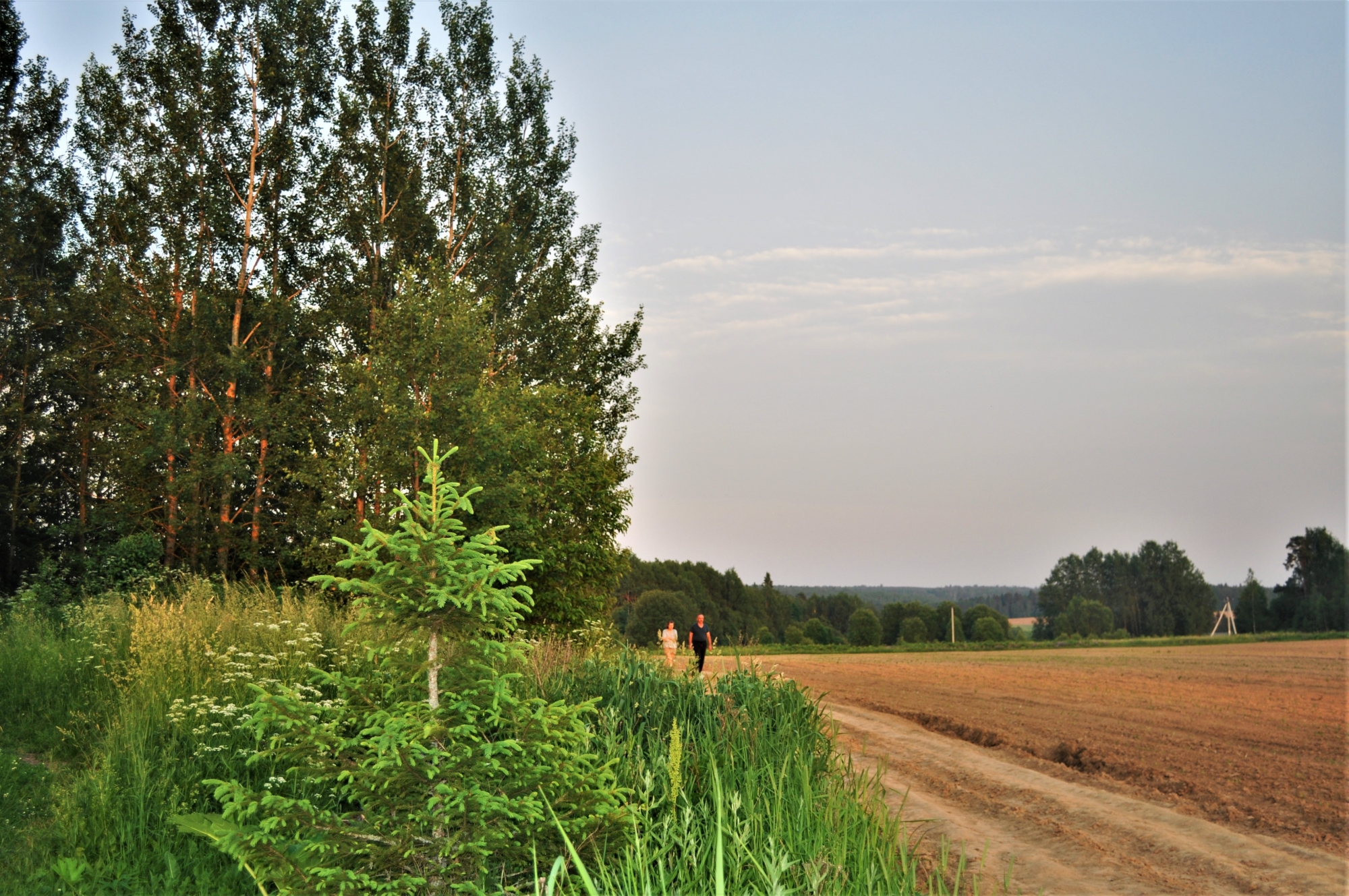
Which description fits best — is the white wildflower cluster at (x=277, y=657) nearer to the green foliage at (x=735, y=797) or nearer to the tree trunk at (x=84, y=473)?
the green foliage at (x=735, y=797)

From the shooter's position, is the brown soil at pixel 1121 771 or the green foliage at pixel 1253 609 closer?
the brown soil at pixel 1121 771

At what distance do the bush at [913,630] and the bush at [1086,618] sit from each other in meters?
15.9

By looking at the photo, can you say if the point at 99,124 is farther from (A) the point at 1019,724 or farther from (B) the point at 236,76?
(A) the point at 1019,724

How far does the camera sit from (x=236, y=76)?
2566cm

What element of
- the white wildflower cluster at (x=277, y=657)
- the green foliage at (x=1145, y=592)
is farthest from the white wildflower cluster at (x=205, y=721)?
the green foliage at (x=1145, y=592)

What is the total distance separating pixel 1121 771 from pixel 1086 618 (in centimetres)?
9076

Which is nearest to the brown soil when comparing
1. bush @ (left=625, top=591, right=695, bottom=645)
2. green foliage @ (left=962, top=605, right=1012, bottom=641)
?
bush @ (left=625, top=591, right=695, bottom=645)

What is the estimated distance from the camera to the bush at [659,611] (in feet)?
244

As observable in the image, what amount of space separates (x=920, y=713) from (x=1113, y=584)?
358ft

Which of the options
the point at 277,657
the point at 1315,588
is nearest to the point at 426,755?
the point at 277,657

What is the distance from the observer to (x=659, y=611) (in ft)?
255

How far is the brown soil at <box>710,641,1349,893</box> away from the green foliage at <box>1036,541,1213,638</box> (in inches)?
3230

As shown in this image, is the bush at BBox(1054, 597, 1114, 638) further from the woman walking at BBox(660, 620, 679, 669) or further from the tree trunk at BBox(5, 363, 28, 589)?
the tree trunk at BBox(5, 363, 28, 589)

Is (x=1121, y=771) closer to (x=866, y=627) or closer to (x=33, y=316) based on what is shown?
(x=33, y=316)
